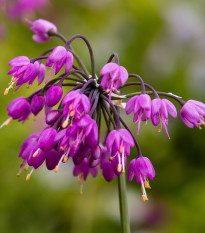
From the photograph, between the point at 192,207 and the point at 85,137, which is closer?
the point at 85,137

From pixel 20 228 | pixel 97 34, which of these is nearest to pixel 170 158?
pixel 20 228

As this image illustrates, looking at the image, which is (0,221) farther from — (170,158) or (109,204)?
(170,158)

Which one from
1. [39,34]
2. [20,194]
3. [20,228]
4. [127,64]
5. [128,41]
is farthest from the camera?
[128,41]

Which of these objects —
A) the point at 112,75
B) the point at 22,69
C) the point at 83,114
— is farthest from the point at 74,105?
the point at 22,69

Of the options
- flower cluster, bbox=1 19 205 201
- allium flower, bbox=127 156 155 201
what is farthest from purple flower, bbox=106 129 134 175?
allium flower, bbox=127 156 155 201

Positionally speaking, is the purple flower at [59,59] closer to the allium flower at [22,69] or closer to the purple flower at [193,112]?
the allium flower at [22,69]

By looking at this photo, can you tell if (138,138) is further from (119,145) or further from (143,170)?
(119,145)

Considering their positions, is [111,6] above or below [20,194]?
above
